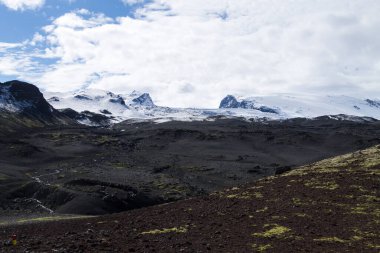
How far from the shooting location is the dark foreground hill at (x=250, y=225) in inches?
1163

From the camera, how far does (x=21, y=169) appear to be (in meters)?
139

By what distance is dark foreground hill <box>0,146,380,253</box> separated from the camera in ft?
96.9

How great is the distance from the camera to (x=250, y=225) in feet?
111

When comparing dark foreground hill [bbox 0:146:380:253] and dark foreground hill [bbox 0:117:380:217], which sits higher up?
dark foreground hill [bbox 0:146:380:253]

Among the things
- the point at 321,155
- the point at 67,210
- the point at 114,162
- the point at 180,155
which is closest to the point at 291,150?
the point at 321,155

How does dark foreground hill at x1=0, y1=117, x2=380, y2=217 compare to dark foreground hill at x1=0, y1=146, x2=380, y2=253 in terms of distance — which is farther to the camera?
dark foreground hill at x1=0, y1=117, x2=380, y2=217

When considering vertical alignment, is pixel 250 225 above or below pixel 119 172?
above

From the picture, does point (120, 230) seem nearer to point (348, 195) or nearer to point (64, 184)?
point (348, 195)

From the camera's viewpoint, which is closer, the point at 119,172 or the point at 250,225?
the point at 250,225

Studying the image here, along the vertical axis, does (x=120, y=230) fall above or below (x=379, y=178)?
below

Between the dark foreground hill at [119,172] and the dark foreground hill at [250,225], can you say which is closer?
the dark foreground hill at [250,225]

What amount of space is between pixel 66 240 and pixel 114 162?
123555 millimetres

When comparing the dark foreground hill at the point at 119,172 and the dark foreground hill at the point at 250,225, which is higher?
the dark foreground hill at the point at 250,225

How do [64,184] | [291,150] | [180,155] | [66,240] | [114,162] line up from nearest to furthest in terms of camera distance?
[66,240] → [64,184] → [114,162] → [180,155] → [291,150]
